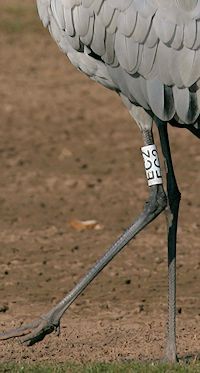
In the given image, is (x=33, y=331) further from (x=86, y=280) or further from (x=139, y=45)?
(x=139, y=45)

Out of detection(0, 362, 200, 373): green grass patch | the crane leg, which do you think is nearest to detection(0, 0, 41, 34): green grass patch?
the crane leg

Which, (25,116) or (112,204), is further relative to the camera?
(25,116)

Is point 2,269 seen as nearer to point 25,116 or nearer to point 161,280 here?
point 161,280

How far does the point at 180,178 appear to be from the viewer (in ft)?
38.4

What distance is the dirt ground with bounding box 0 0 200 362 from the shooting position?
290 inches

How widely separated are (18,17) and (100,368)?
513 inches

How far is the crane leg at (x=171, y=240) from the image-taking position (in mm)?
6660

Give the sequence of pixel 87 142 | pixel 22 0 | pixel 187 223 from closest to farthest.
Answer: pixel 187 223, pixel 87 142, pixel 22 0

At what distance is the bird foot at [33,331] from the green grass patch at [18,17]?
1191 centimetres

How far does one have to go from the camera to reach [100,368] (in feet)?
20.1

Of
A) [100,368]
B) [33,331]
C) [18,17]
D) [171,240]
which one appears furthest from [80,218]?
[18,17]

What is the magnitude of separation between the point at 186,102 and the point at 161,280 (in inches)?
94.0

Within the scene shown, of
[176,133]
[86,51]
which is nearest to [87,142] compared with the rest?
[176,133]

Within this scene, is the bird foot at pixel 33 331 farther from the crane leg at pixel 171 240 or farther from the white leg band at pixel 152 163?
the white leg band at pixel 152 163
